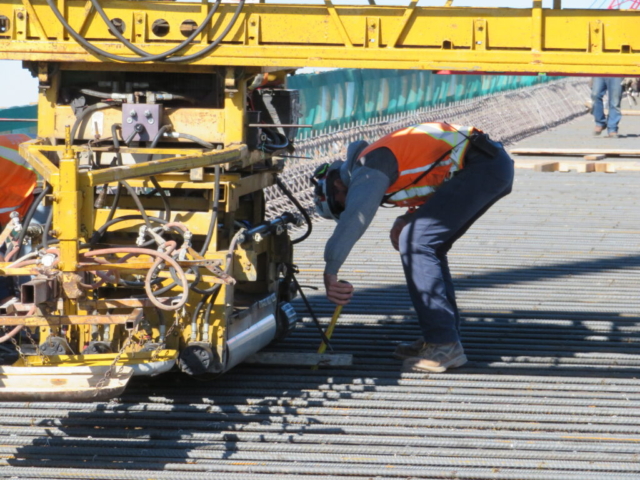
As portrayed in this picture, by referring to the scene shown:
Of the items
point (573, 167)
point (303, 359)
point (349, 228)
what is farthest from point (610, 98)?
point (349, 228)

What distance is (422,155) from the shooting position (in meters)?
5.34

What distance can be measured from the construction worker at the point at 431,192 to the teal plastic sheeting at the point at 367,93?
5.70 meters

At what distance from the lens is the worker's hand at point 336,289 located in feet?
16.5

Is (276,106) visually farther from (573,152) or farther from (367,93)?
(573,152)

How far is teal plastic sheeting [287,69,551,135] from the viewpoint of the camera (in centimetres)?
1184

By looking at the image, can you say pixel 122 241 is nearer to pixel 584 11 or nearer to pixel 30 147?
pixel 30 147

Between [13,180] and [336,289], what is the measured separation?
185 centimetres

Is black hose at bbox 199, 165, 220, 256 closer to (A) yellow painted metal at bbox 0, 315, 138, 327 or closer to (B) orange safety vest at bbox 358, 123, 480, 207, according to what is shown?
(A) yellow painted metal at bbox 0, 315, 138, 327

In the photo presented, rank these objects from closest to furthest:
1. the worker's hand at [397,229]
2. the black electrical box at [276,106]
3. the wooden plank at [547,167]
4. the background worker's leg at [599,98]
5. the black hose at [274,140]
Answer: the black hose at [274,140], the black electrical box at [276,106], the worker's hand at [397,229], the wooden plank at [547,167], the background worker's leg at [599,98]

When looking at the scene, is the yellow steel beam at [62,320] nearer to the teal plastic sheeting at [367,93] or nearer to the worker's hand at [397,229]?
the worker's hand at [397,229]

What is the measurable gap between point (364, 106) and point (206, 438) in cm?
978

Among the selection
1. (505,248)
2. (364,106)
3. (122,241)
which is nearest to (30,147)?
(122,241)

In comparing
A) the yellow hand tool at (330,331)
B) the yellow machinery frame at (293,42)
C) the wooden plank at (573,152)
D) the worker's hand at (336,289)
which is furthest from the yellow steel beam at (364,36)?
the wooden plank at (573,152)

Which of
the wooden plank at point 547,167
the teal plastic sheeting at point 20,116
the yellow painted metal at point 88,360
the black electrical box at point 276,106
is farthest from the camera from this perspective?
the wooden plank at point 547,167
